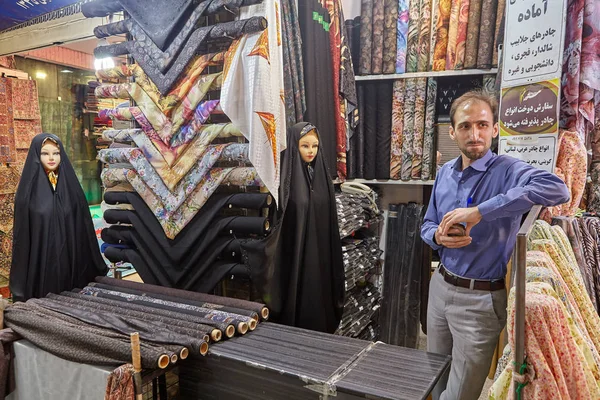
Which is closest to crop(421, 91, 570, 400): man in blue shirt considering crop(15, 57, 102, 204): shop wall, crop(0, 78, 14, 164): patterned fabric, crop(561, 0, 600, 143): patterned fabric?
crop(561, 0, 600, 143): patterned fabric

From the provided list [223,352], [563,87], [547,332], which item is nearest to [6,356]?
[223,352]

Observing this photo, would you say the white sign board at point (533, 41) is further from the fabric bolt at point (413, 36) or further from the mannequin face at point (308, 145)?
the mannequin face at point (308, 145)

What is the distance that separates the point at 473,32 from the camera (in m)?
3.22

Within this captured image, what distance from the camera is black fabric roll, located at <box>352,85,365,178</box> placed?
Result: 3.64 meters

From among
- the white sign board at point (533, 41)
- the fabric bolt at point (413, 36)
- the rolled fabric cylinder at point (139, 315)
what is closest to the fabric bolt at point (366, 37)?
the fabric bolt at point (413, 36)

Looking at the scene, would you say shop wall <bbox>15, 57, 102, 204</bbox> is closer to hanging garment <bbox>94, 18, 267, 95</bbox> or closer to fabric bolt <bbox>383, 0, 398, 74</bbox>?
hanging garment <bbox>94, 18, 267, 95</bbox>

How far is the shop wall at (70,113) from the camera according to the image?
4926 mm

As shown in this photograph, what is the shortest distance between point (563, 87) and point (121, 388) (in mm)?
2506

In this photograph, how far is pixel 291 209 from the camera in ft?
7.66

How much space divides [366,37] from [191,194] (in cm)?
205

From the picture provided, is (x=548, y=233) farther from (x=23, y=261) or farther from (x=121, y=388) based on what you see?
(x=23, y=261)

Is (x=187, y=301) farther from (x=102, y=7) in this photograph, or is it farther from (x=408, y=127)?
(x=408, y=127)

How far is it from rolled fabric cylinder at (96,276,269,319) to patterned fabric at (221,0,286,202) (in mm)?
→ 533

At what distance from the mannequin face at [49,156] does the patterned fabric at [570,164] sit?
9.02 feet
